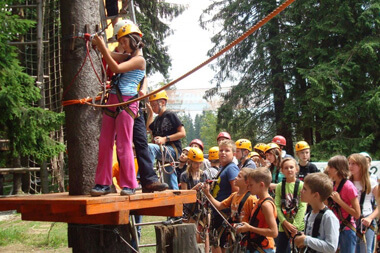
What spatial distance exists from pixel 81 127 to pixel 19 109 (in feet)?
26.0

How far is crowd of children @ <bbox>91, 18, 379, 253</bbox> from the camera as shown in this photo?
5090mm

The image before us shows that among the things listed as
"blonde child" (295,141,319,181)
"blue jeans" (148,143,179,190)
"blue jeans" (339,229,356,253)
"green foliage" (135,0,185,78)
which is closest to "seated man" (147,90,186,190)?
"blue jeans" (148,143,179,190)

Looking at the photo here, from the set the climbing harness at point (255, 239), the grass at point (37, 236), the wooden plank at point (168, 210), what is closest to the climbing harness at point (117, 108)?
the wooden plank at point (168, 210)

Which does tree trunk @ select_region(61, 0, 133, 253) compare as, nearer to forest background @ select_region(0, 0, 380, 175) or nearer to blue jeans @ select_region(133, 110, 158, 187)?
blue jeans @ select_region(133, 110, 158, 187)

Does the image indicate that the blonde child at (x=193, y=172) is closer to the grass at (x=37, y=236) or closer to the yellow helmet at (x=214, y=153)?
the yellow helmet at (x=214, y=153)

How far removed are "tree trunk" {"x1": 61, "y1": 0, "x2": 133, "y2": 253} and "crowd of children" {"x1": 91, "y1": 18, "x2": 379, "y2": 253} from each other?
32 cm

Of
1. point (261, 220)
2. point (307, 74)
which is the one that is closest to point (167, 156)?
point (261, 220)

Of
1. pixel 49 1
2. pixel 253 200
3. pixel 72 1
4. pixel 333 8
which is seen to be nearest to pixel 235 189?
pixel 253 200

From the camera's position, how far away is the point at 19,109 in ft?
A: 41.5

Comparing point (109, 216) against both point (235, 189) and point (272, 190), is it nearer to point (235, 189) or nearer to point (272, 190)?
point (235, 189)

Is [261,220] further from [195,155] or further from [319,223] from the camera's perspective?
[195,155]

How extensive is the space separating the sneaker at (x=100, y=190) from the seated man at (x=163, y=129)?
277 cm

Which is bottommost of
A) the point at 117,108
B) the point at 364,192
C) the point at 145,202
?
the point at 364,192

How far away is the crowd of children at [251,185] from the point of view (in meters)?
5.09
